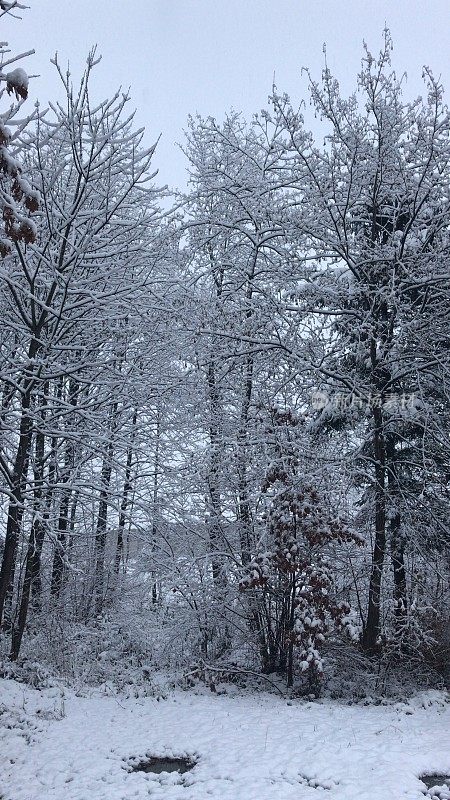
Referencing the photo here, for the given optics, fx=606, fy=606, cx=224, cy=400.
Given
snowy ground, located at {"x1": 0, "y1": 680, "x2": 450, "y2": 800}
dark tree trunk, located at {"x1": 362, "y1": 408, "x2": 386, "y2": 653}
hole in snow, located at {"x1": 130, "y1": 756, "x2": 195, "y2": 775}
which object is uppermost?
dark tree trunk, located at {"x1": 362, "y1": 408, "x2": 386, "y2": 653}

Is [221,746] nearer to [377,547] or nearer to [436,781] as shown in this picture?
[436,781]

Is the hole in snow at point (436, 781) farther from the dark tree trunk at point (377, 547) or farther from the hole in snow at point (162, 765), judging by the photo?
the dark tree trunk at point (377, 547)

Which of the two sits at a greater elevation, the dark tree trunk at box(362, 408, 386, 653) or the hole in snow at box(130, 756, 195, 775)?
the dark tree trunk at box(362, 408, 386, 653)

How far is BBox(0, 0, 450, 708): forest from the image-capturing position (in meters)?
9.00

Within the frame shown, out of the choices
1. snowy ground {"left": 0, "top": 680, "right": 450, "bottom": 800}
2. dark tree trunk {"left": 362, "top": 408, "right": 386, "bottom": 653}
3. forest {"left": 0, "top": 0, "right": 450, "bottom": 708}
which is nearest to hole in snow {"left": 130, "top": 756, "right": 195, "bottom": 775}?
snowy ground {"left": 0, "top": 680, "right": 450, "bottom": 800}

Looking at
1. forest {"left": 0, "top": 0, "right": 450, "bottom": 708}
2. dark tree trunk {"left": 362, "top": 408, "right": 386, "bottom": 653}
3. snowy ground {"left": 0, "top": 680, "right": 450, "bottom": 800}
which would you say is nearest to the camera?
snowy ground {"left": 0, "top": 680, "right": 450, "bottom": 800}

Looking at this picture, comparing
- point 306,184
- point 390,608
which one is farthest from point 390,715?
point 306,184

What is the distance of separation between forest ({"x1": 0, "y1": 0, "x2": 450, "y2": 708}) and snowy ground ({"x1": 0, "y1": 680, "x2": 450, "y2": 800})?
0.92 metres

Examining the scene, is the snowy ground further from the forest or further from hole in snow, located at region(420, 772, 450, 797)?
the forest

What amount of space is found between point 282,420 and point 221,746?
526 centimetres

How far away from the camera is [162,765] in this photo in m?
6.94

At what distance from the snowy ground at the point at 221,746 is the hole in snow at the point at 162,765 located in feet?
0.42

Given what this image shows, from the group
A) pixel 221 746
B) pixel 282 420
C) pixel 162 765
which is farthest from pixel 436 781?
pixel 282 420

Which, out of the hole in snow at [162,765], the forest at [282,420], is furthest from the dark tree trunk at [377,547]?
the hole in snow at [162,765]
